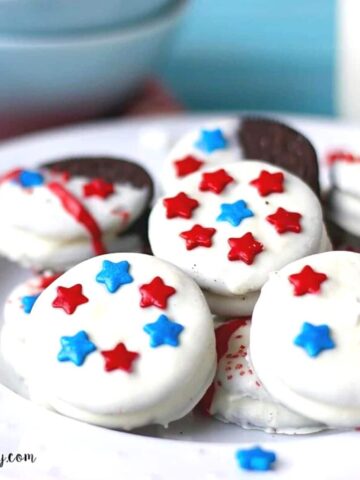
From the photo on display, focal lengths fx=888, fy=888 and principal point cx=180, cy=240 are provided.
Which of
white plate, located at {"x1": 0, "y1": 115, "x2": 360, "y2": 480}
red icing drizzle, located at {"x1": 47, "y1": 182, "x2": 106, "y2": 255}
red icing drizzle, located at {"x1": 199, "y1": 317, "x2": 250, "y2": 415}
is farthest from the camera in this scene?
red icing drizzle, located at {"x1": 47, "y1": 182, "x2": 106, "y2": 255}

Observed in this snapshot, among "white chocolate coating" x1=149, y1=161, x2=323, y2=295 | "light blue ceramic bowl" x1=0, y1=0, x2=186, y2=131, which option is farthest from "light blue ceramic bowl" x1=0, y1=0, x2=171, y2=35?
"white chocolate coating" x1=149, y1=161, x2=323, y2=295

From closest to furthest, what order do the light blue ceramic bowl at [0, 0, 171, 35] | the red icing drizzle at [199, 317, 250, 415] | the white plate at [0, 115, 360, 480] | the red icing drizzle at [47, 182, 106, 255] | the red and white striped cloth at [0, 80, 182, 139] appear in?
the white plate at [0, 115, 360, 480], the red icing drizzle at [199, 317, 250, 415], the red icing drizzle at [47, 182, 106, 255], the light blue ceramic bowl at [0, 0, 171, 35], the red and white striped cloth at [0, 80, 182, 139]

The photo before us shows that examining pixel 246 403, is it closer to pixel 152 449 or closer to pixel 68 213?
pixel 152 449

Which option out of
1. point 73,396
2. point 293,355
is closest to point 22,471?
point 73,396

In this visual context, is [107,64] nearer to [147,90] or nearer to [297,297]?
[147,90]

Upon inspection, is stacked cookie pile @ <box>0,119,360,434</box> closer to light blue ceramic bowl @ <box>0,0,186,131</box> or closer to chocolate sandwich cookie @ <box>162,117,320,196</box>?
chocolate sandwich cookie @ <box>162,117,320,196</box>
